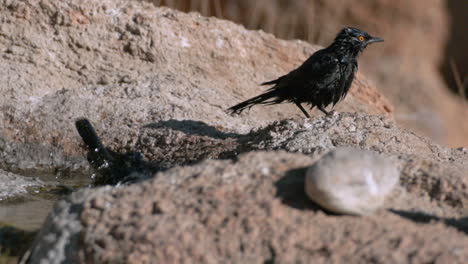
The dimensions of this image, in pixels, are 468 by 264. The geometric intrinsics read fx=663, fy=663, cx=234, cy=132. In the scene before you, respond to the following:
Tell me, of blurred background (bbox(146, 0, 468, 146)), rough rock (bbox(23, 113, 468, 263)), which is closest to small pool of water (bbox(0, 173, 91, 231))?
rough rock (bbox(23, 113, 468, 263))

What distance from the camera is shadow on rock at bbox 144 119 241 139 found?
523 cm

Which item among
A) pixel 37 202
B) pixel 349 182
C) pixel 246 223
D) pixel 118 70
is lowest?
pixel 37 202

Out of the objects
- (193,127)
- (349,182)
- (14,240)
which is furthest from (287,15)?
(349,182)

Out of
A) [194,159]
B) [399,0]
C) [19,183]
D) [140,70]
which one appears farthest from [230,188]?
[399,0]

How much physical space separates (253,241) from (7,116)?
346cm

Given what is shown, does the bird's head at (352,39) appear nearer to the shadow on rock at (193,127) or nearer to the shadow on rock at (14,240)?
the shadow on rock at (193,127)

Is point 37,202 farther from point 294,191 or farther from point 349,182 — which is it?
point 349,182

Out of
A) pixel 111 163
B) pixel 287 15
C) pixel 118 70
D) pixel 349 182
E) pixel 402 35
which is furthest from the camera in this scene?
pixel 287 15

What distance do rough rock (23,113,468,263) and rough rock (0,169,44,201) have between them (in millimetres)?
1752

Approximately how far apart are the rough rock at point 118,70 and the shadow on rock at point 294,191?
266cm

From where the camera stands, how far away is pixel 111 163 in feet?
16.4

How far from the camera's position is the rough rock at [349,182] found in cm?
254

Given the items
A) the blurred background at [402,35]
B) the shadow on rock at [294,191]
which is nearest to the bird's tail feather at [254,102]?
the shadow on rock at [294,191]

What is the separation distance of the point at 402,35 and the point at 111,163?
20.6ft
